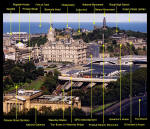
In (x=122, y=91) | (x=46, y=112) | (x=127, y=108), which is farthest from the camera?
(x=122, y=91)

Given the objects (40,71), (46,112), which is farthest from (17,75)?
(46,112)

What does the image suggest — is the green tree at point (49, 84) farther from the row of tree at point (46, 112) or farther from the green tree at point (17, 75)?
the row of tree at point (46, 112)

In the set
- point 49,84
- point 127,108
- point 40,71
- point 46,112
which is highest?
point 40,71

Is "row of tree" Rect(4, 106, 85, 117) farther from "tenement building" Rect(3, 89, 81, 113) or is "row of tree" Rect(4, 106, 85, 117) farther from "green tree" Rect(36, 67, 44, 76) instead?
"green tree" Rect(36, 67, 44, 76)

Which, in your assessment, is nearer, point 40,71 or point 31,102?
point 31,102

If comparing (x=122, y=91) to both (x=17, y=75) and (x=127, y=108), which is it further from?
(x=17, y=75)

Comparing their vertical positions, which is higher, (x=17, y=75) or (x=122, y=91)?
(x=17, y=75)

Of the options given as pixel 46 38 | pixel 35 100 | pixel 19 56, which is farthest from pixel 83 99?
pixel 46 38

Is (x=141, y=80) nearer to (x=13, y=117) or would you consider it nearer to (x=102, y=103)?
(x=102, y=103)
